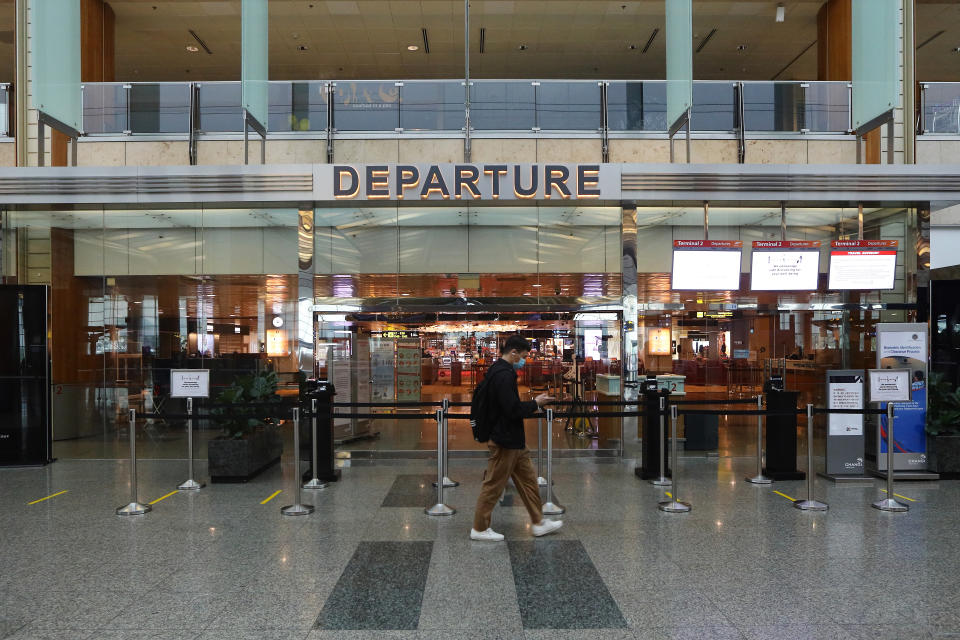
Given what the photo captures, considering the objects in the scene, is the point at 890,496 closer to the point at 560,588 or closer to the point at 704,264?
the point at 704,264

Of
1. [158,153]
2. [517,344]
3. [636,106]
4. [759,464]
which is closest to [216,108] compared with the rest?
[158,153]

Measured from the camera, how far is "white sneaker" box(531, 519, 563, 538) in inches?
251

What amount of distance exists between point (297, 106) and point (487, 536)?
28.8 feet

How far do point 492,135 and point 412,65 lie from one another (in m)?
6.24

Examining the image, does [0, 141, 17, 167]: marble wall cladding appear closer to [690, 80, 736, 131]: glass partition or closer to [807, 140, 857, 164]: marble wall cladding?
[690, 80, 736, 131]: glass partition

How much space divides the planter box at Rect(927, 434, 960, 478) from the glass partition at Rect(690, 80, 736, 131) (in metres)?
6.11

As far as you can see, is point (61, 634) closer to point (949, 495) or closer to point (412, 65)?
point (949, 495)

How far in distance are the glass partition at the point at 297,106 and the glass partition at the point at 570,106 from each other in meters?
3.95

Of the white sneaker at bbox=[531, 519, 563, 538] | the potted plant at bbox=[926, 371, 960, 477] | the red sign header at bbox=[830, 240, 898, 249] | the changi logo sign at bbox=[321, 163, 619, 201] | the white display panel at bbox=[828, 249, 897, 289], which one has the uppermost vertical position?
the changi logo sign at bbox=[321, 163, 619, 201]

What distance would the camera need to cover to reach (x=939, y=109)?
11.9 meters

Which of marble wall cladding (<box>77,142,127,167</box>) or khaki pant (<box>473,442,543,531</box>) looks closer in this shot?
khaki pant (<box>473,442,543,531</box>)

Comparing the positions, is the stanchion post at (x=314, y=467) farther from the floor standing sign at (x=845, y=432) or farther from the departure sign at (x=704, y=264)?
the floor standing sign at (x=845, y=432)

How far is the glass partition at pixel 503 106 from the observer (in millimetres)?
11555

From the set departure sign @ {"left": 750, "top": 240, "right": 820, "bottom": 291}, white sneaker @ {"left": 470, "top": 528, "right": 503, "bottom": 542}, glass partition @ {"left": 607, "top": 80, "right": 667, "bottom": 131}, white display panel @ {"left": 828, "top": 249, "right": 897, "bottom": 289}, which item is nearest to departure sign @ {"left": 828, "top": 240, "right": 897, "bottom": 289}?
white display panel @ {"left": 828, "top": 249, "right": 897, "bottom": 289}
